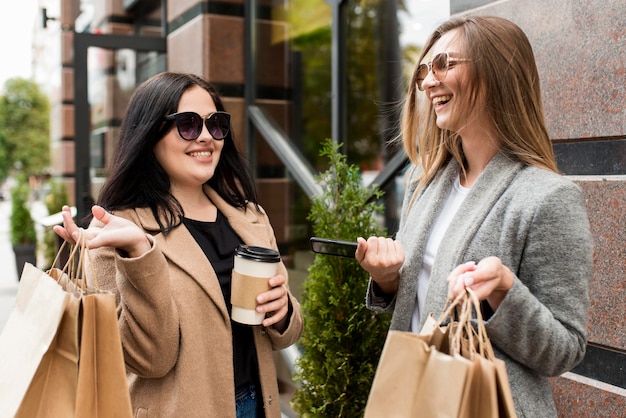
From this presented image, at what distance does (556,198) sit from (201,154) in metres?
1.18

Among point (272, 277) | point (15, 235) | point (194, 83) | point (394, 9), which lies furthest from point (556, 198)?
point (15, 235)

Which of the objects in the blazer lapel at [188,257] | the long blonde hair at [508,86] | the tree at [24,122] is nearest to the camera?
the long blonde hair at [508,86]

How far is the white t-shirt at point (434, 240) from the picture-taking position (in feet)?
6.61

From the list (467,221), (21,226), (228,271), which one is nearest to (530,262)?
(467,221)

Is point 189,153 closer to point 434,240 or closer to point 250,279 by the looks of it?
point 250,279

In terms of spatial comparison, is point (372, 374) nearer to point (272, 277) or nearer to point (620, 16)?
point (272, 277)

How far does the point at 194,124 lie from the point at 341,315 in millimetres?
1245

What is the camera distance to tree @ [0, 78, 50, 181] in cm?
4275

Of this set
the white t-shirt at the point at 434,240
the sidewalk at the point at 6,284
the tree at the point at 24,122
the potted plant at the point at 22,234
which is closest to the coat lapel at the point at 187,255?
the white t-shirt at the point at 434,240

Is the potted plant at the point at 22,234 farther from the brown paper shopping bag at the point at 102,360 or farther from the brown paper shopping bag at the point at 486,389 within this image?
the brown paper shopping bag at the point at 486,389

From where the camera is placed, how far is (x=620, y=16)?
7.96 ft

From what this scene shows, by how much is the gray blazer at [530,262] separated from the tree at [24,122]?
145 feet

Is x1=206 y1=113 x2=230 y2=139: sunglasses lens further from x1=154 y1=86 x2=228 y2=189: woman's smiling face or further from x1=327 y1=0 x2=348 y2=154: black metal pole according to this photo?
x1=327 y1=0 x2=348 y2=154: black metal pole

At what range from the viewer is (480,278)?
1.51 meters
